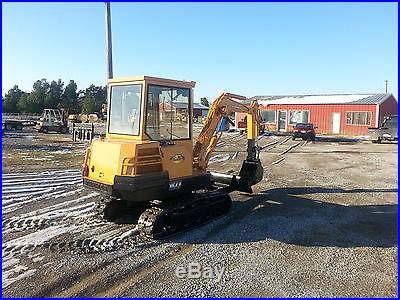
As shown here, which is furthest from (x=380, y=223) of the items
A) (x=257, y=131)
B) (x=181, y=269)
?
(x=181, y=269)

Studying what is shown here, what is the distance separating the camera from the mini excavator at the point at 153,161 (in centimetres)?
650

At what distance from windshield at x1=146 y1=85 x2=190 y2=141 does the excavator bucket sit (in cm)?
268

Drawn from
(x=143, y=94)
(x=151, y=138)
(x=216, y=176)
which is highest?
(x=143, y=94)

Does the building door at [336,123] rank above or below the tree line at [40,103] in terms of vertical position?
below

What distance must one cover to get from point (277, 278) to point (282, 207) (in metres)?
3.94

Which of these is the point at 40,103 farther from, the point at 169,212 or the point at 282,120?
the point at 169,212

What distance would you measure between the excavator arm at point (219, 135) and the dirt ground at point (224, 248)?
63 centimetres

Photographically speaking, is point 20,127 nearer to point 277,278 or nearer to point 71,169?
point 71,169

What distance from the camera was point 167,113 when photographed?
7145 mm

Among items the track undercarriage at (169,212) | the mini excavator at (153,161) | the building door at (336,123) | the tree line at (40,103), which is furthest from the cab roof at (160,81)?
the tree line at (40,103)

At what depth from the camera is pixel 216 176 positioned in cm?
975

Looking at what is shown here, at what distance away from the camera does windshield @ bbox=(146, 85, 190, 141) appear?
6.86 meters

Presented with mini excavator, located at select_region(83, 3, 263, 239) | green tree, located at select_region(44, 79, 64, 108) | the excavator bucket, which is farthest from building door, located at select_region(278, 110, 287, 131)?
green tree, located at select_region(44, 79, 64, 108)

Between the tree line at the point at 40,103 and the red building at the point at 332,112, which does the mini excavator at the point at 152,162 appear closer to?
the red building at the point at 332,112
